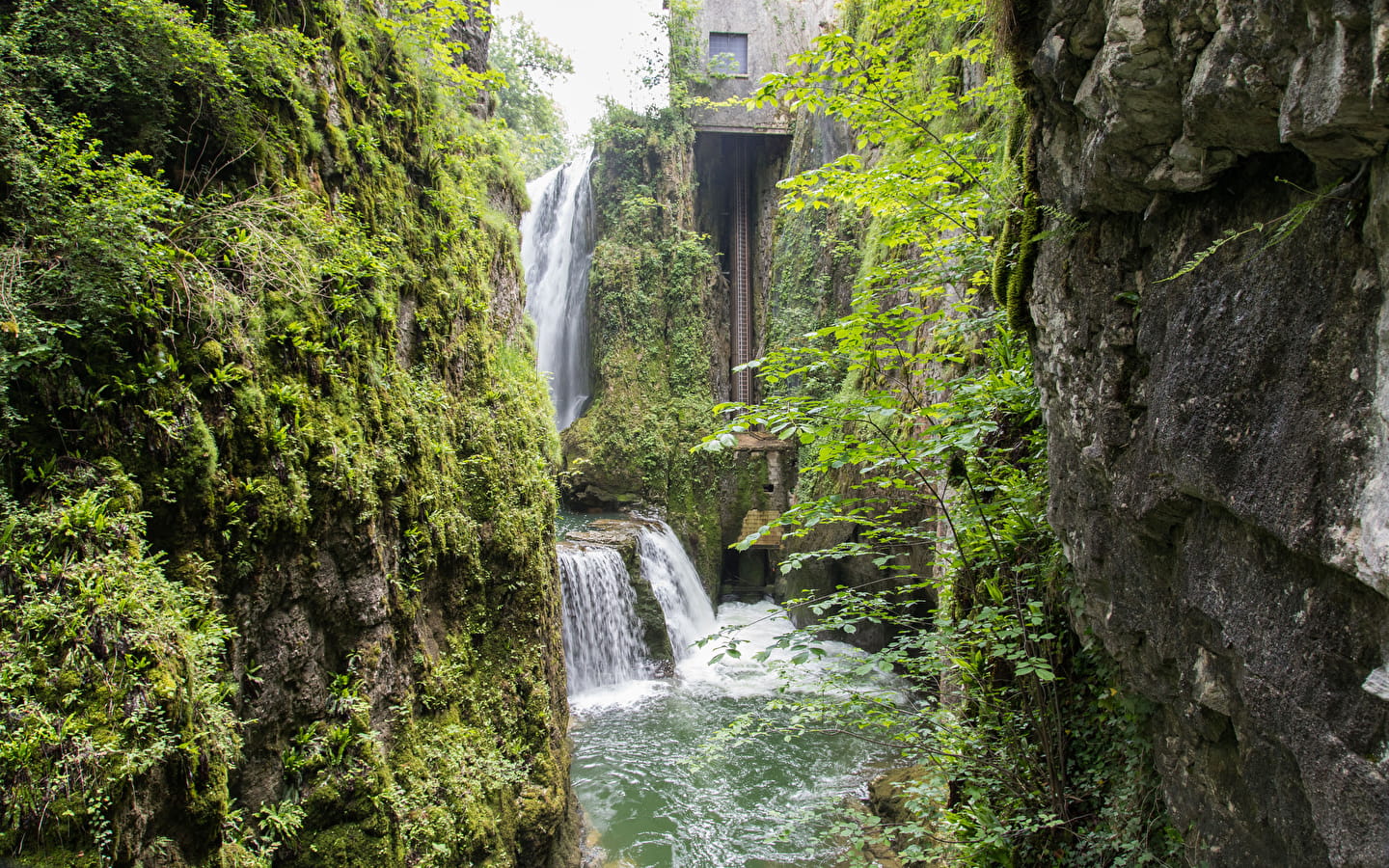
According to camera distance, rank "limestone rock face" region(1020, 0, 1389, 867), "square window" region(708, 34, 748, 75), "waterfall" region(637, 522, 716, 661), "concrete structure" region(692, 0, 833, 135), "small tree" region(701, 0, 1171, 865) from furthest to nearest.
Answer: "square window" region(708, 34, 748, 75), "concrete structure" region(692, 0, 833, 135), "waterfall" region(637, 522, 716, 661), "small tree" region(701, 0, 1171, 865), "limestone rock face" region(1020, 0, 1389, 867)

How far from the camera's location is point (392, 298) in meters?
4.96

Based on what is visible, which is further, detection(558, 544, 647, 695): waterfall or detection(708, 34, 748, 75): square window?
detection(708, 34, 748, 75): square window


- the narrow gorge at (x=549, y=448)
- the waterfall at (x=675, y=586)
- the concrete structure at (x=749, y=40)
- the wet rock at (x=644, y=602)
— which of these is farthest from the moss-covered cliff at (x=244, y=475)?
the concrete structure at (x=749, y=40)

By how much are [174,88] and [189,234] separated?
2.84 feet

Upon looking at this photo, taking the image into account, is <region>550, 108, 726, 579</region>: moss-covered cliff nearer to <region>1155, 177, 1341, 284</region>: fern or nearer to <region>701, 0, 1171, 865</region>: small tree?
<region>701, 0, 1171, 865</region>: small tree

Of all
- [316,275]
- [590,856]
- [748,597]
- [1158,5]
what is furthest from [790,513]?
[748,597]

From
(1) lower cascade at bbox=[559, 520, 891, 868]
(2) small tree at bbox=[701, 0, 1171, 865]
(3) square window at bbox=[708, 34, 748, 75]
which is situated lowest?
(1) lower cascade at bbox=[559, 520, 891, 868]

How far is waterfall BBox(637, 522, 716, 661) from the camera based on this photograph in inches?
484

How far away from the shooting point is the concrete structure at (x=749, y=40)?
1878 cm

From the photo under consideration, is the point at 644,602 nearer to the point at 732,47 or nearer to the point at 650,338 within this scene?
the point at 650,338

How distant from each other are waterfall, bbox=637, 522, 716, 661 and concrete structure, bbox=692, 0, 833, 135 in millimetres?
11508

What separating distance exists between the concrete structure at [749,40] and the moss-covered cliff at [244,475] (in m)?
14.4

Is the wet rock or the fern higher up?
the fern

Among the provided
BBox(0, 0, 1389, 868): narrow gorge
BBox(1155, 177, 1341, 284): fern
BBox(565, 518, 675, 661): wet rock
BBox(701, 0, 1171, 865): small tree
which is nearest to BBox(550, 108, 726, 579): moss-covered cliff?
BBox(565, 518, 675, 661): wet rock
